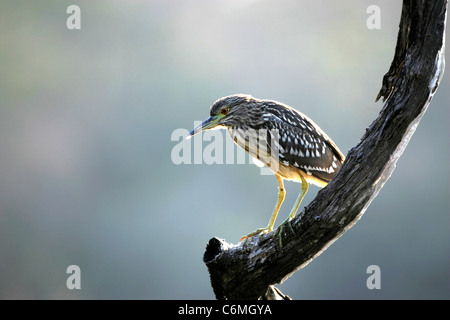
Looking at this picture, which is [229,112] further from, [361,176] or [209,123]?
[361,176]

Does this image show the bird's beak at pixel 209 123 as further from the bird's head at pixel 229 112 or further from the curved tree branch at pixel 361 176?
the curved tree branch at pixel 361 176

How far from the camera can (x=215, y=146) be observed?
5664 mm

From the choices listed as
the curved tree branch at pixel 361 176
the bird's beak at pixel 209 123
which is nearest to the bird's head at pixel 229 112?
the bird's beak at pixel 209 123

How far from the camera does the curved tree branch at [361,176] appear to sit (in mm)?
2891

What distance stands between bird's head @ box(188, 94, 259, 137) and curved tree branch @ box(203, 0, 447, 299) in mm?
1126

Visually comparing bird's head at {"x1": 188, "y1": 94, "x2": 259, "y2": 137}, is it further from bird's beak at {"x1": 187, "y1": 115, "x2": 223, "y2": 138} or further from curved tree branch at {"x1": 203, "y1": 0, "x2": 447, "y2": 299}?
curved tree branch at {"x1": 203, "y1": 0, "x2": 447, "y2": 299}

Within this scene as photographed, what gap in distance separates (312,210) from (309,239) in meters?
0.22

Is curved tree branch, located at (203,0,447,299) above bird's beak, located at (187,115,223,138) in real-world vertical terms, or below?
below

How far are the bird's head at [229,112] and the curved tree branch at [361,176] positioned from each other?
1126mm

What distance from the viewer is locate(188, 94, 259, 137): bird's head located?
4371 millimetres

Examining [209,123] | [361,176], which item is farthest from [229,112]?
[361,176]

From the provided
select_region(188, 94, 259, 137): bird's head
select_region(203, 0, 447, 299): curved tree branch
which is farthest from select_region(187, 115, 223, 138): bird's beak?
select_region(203, 0, 447, 299): curved tree branch

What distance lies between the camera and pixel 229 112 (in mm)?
4418
